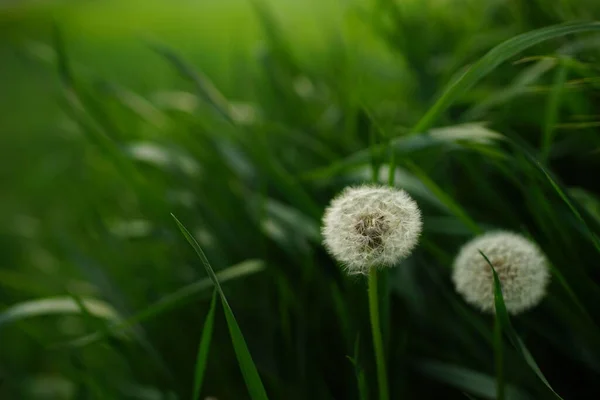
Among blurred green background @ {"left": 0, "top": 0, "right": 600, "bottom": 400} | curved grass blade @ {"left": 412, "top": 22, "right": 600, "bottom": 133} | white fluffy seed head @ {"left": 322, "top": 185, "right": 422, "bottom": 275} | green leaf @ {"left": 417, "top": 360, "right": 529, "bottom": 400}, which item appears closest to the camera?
white fluffy seed head @ {"left": 322, "top": 185, "right": 422, "bottom": 275}

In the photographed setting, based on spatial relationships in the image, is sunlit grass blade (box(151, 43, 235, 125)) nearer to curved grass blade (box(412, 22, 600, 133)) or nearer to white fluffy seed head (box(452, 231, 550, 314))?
curved grass blade (box(412, 22, 600, 133))

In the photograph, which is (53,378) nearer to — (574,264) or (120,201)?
(120,201)

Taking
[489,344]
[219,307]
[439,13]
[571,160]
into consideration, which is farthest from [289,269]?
[439,13]

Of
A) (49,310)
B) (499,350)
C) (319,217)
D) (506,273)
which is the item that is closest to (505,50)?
(506,273)

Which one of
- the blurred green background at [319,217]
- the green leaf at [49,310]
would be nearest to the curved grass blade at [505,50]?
→ the blurred green background at [319,217]

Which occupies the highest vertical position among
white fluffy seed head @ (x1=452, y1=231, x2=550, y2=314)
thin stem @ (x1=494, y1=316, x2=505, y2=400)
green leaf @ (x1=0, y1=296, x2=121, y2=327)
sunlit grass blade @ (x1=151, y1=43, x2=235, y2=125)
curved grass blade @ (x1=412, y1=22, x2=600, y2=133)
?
sunlit grass blade @ (x1=151, y1=43, x2=235, y2=125)

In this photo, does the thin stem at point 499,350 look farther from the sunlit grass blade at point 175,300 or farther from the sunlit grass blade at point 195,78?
the sunlit grass blade at point 195,78

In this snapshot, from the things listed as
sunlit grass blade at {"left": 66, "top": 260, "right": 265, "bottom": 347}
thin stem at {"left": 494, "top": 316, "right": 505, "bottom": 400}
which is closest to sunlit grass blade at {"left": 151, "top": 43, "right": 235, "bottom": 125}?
sunlit grass blade at {"left": 66, "top": 260, "right": 265, "bottom": 347}
